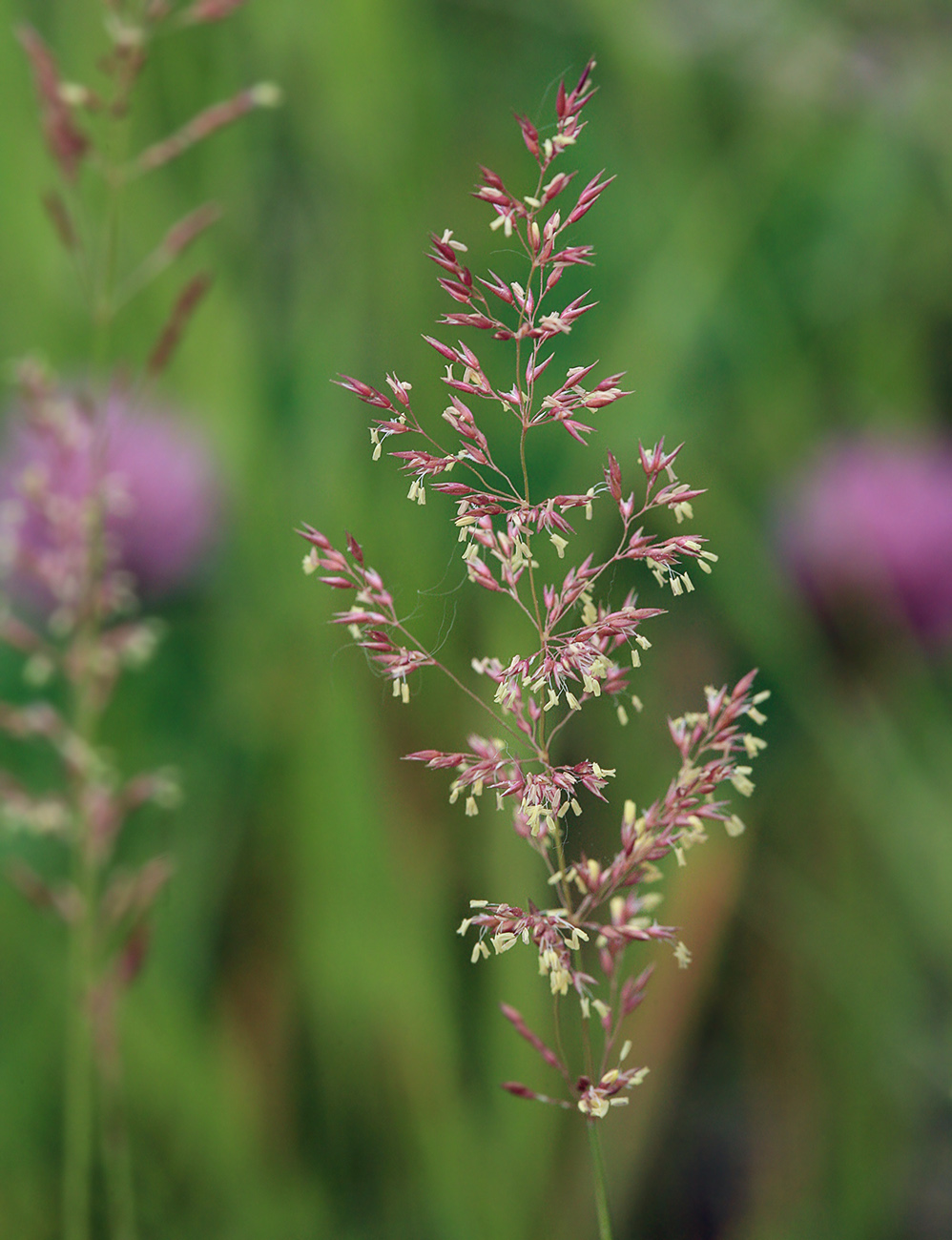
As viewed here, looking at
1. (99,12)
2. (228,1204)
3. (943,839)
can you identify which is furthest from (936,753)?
(99,12)

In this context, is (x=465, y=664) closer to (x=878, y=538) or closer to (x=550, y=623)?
(x=878, y=538)

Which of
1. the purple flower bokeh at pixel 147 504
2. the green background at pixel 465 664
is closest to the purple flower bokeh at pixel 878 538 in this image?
the green background at pixel 465 664

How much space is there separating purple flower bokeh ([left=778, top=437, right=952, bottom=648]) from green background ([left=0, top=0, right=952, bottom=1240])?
0.6 inches

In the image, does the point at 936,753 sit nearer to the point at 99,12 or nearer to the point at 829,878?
the point at 829,878

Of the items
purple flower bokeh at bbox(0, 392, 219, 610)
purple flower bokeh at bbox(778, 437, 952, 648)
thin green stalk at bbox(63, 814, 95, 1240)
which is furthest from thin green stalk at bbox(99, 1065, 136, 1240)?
purple flower bokeh at bbox(778, 437, 952, 648)

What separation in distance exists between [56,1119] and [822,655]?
353mm

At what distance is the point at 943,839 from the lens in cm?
42

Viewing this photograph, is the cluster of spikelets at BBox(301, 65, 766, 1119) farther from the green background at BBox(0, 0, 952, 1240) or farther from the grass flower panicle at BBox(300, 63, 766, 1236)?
the green background at BBox(0, 0, 952, 1240)

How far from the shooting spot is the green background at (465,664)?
39 cm

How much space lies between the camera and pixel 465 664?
0.43m

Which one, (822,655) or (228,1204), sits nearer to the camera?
(228,1204)

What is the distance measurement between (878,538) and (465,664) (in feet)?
0.64

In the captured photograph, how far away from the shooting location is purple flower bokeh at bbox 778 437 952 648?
48cm

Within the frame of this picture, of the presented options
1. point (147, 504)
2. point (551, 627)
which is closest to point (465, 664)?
point (147, 504)
